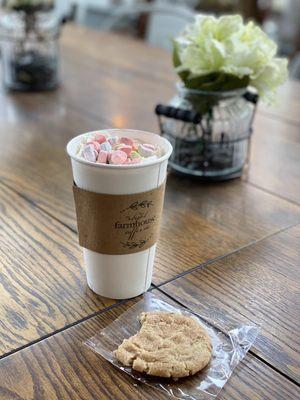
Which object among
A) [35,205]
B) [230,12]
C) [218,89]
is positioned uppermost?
[218,89]

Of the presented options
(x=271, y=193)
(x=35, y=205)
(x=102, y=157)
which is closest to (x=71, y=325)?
(x=102, y=157)

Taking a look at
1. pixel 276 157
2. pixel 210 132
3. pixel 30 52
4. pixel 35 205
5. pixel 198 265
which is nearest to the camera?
pixel 198 265

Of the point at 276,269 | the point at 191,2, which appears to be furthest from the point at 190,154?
the point at 191,2

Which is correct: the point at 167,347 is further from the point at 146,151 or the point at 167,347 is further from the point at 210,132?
the point at 210,132

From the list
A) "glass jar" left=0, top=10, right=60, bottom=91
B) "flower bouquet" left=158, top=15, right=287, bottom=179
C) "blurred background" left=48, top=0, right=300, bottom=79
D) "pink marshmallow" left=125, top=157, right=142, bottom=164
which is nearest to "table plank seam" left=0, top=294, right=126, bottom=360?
"pink marshmallow" left=125, top=157, right=142, bottom=164

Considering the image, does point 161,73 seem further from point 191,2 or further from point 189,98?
point 191,2

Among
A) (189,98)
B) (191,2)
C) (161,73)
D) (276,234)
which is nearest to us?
(276,234)
